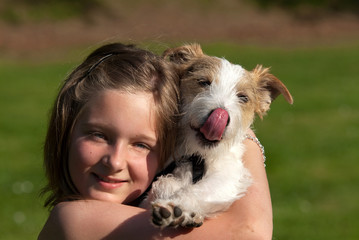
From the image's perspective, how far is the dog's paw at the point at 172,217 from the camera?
3.35m

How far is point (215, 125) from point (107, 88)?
27.5 inches

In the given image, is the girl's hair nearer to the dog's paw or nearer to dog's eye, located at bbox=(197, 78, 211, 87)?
dog's eye, located at bbox=(197, 78, 211, 87)

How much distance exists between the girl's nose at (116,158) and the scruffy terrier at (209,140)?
0.28 metres

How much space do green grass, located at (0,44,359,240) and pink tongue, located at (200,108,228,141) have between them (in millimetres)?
A: 2084

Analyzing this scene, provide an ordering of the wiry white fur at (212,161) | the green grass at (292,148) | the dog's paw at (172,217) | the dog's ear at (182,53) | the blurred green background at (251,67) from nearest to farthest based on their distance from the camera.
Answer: the dog's paw at (172,217) < the wiry white fur at (212,161) < the dog's ear at (182,53) < the green grass at (292,148) < the blurred green background at (251,67)

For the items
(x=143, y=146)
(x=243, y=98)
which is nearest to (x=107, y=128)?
(x=143, y=146)

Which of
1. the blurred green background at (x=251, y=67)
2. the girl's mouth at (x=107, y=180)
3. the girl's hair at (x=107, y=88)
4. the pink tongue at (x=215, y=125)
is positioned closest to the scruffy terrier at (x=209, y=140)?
the pink tongue at (x=215, y=125)

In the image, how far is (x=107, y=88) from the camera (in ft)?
12.7

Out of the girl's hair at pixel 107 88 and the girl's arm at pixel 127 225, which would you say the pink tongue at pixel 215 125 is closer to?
the girl's hair at pixel 107 88

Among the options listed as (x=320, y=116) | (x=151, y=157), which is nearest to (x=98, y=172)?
(x=151, y=157)

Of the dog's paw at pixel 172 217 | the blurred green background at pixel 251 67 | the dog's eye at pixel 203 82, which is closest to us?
the dog's paw at pixel 172 217

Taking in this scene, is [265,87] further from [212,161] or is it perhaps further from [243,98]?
[212,161]

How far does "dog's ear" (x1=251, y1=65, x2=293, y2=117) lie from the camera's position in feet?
15.7

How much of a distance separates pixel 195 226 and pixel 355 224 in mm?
7752
